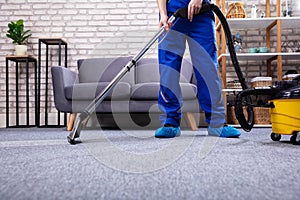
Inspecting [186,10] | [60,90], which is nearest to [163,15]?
[186,10]

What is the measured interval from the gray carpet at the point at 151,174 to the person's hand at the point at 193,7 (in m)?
0.75

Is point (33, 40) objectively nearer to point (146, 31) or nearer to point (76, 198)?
point (146, 31)

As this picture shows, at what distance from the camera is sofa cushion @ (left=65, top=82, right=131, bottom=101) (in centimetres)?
273

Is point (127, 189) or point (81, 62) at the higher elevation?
point (81, 62)

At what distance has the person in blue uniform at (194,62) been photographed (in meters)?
1.91

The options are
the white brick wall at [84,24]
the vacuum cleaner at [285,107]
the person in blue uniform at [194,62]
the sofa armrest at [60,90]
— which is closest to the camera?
the vacuum cleaner at [285,107]

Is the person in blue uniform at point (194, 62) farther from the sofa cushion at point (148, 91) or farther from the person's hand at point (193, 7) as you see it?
the sofa cushion at point (148, 91)

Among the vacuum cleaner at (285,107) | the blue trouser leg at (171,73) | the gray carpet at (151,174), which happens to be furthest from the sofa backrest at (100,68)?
the gray carpet at (151,174)

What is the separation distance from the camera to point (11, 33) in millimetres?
3428

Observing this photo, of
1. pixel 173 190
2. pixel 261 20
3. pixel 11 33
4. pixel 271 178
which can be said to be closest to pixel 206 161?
pixel 271 178

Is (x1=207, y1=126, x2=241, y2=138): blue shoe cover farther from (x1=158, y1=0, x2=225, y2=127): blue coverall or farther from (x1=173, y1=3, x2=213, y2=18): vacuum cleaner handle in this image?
(x1=173, y1=3, x2=213, y2=18): vacuum cleaner handle

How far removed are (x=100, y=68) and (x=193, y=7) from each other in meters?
1.66

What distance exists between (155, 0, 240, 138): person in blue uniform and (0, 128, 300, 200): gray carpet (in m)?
0.60

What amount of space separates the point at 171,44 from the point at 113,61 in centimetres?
143
